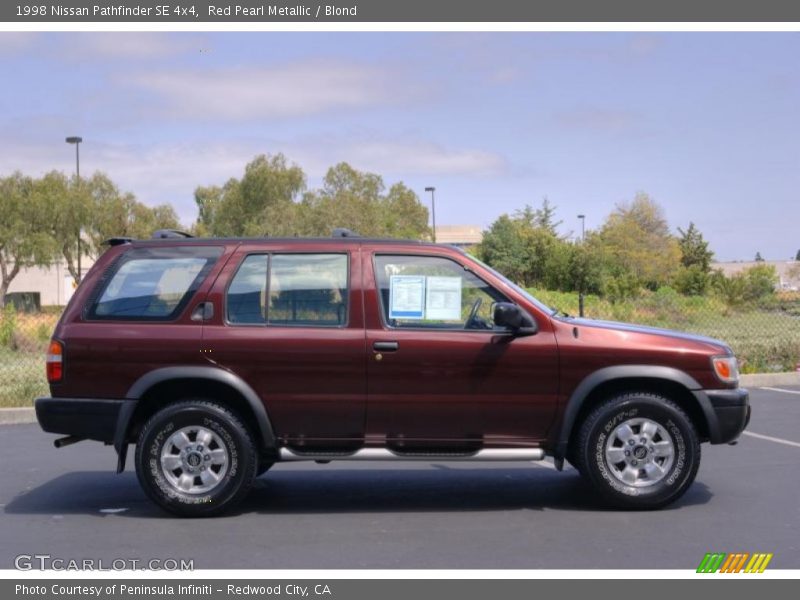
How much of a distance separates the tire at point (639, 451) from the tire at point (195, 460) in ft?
7.79

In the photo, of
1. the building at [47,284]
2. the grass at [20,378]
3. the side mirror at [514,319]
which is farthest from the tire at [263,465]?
the building at [47,284]

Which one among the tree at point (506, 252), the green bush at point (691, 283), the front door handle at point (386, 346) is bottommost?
the front door handle at point (386, 346)

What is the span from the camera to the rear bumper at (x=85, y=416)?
7000 mm

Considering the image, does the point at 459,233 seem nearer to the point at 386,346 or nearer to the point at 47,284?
the point at 47,284

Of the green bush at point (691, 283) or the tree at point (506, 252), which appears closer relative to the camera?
the green bush at point (691, 283)

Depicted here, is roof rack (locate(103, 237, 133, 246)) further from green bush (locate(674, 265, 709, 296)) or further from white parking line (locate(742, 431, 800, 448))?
green bush (locate(674, 265, 709, 296))

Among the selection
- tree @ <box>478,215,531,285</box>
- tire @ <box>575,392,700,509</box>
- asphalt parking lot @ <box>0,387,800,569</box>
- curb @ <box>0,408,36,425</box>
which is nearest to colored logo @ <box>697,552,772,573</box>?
asphalt parking lot @ <box>0,387,800,569</box>

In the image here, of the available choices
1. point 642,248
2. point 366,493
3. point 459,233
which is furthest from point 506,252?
point 459,233

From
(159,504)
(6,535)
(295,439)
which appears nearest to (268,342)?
(295,439)

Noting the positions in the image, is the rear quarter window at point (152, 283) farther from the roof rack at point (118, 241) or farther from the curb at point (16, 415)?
the curb at point (16, 415)

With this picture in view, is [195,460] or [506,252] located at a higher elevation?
[506,252]

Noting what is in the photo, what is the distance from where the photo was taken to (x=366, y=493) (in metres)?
7.92

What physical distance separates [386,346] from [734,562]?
8.54 feet
